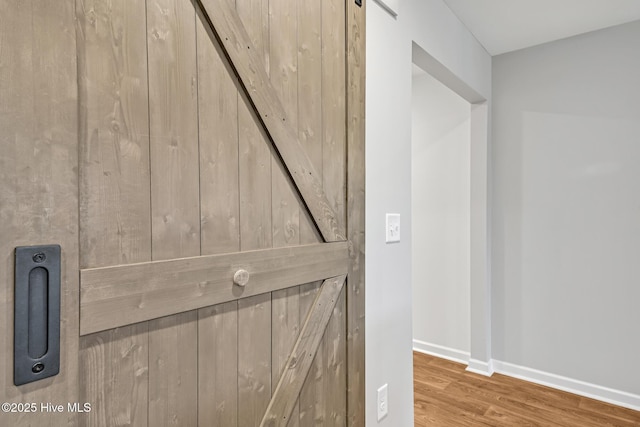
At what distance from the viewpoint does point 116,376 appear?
75 cm

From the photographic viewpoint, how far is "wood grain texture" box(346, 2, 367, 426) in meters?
1.39

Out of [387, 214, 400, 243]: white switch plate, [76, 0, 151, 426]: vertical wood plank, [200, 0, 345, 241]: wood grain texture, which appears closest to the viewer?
[76, 0, 151, 426]: vertical wood plank

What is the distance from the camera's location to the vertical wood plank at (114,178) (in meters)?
0.71

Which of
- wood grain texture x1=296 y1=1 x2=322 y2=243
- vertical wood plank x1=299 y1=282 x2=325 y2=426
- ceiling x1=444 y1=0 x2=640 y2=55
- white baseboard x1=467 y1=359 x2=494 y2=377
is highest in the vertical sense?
ceiling x1=444 y1=0 x2=640 y2=55

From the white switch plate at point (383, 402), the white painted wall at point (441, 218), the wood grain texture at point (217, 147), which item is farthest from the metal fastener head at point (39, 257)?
the white painted wall at point (441, 218)

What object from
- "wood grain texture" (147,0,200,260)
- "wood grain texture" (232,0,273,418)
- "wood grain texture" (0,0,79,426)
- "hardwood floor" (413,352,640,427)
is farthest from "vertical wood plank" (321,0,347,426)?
"hardwood floor" (413,352,640,427)

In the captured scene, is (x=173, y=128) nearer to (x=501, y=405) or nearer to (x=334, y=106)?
(x=334, y=106)

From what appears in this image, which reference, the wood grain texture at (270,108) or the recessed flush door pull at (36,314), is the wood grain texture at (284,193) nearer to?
the wood grain texture at (270,108)

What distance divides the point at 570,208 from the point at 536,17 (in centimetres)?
138

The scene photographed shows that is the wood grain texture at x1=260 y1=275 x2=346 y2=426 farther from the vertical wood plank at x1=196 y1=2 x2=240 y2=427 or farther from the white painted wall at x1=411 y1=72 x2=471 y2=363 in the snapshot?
the white painted wall at x1=411 y1=72 x2=471 y2=363

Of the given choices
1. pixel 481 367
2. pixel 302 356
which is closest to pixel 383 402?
pixel 302 356

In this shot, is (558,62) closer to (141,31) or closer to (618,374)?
(618,374)

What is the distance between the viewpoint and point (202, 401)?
90 cm

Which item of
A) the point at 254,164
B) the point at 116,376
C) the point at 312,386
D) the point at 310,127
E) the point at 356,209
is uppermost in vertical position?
the point at 310,127
